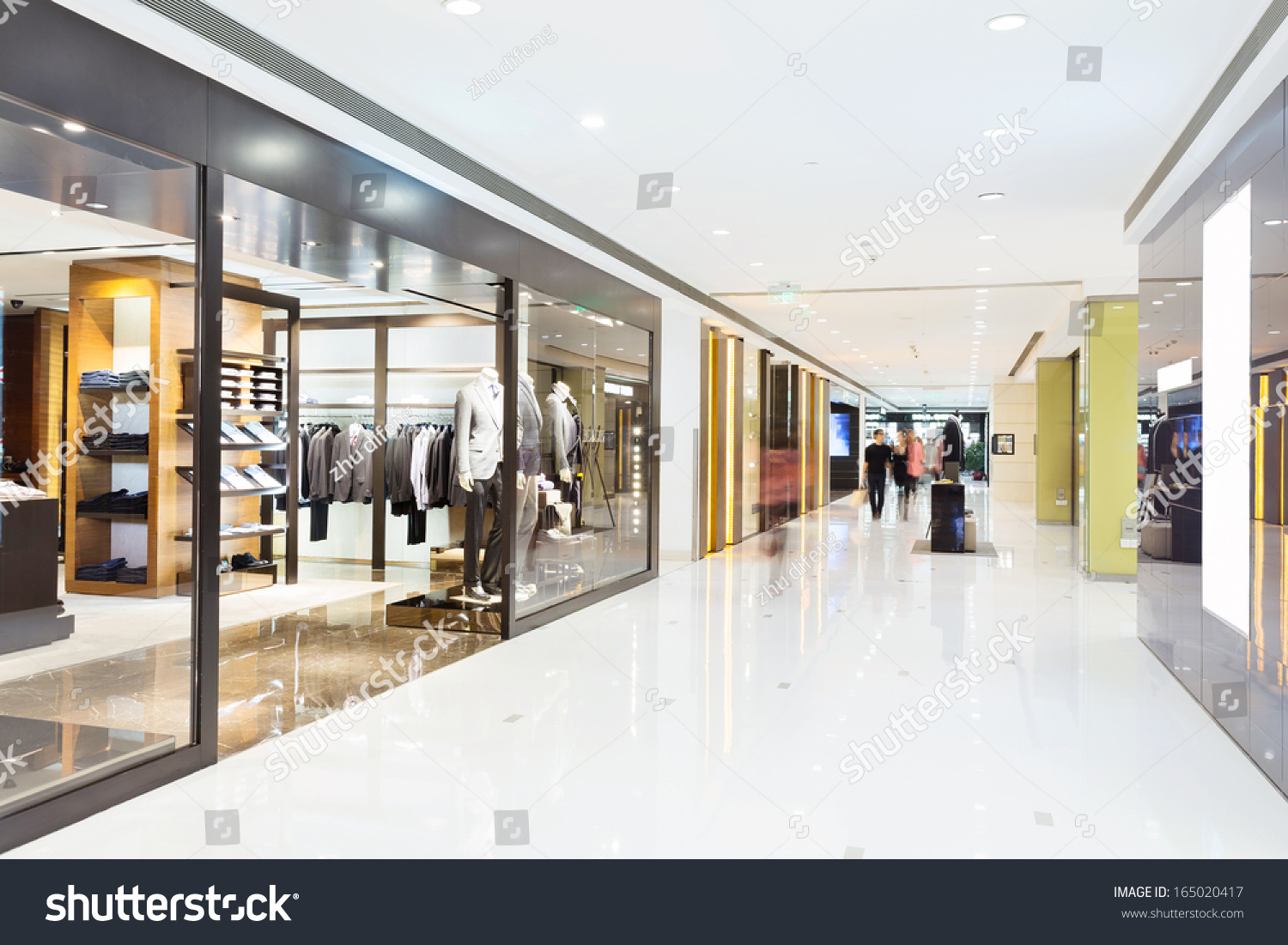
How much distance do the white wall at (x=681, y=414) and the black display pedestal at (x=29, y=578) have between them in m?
7.15

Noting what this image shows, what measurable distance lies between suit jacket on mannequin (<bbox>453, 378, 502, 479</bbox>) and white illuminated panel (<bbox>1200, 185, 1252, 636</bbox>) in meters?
4.15

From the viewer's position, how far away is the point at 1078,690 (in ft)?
15.9

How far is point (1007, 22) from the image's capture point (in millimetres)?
3547

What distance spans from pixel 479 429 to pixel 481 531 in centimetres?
73

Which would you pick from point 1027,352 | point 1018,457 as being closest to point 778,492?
point 1027,352

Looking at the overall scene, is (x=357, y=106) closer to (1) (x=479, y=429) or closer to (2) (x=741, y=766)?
(1) (x=479, y=429)

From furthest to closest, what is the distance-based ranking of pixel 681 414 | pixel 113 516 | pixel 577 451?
pixel 681 414
pixel 577 451
pixel 113 516

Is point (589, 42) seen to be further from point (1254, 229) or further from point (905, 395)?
point (905, 395)
